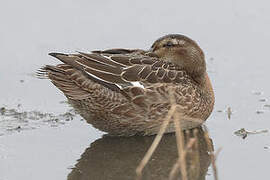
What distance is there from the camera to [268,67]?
8.56m

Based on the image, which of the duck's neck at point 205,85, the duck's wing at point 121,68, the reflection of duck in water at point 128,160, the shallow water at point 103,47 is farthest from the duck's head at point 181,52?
the reflection of duck in water at point 128,160

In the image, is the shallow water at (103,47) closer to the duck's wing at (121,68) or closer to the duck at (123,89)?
the duck at (123,89)

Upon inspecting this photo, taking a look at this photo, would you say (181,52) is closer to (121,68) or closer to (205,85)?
(205,85)

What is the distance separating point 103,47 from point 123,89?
7.06 feet

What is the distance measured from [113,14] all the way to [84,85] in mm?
2919

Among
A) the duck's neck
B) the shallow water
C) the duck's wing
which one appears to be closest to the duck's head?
the duck's neck

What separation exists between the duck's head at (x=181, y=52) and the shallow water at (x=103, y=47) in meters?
0.63

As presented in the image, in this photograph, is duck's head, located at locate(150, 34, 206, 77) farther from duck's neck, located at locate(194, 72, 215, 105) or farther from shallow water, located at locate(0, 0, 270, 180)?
shallow water, located at locate(0, 0, 270, 180)

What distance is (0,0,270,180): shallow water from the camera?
6.59 m

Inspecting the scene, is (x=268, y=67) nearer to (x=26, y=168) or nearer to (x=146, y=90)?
(x=146, y=90)

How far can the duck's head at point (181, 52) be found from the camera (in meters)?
7.48

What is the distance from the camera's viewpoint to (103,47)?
Result: 9.07 metres

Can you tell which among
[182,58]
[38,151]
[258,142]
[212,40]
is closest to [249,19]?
[212,40]

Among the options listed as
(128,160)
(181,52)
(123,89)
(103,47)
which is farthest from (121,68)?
(103,47)
